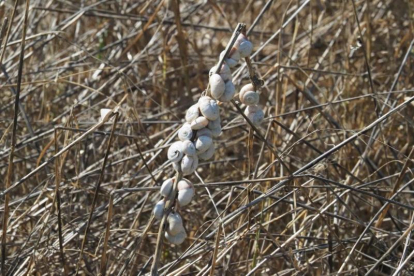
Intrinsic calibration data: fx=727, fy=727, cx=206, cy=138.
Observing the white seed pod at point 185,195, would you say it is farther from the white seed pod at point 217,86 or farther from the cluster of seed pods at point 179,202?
the white seed pod at point 217,86

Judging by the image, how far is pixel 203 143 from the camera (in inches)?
36.6

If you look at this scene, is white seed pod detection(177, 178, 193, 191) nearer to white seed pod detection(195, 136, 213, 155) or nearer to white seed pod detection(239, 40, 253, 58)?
white seed pod detection(195, 136, 213, 155)

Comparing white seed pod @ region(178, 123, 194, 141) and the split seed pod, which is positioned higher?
white seed pod @ region(178, 123, 194, 141)

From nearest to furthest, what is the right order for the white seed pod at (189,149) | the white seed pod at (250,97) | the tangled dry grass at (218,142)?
1. the white seed pod at (189,149)
2. the white seed pod at (250,97)
3. the tangled dry grass at (218,142)

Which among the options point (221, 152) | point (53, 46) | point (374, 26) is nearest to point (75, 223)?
point (221, 152)

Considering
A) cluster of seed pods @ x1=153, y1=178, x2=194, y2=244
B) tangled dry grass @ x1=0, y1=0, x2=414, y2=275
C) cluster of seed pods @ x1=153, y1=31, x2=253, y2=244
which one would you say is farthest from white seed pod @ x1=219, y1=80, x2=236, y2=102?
tangled dry grass @ x1=0, y1=0, x2=414, y2=275

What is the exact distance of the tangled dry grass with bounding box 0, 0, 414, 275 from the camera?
1456 mm

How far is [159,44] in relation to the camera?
7.82 feet

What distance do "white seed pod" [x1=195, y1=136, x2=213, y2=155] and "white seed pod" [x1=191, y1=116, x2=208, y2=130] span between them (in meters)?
0.02

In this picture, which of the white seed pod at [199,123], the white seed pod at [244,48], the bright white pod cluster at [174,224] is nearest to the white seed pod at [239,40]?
the white seed pod at [244,48]

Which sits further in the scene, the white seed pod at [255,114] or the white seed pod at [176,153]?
the white seed pod at [255,114]

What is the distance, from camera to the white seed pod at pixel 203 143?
93cm

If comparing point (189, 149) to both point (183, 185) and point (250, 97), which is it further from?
point (250, 97)

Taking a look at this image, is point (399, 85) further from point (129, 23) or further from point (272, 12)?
point (129, 23)
